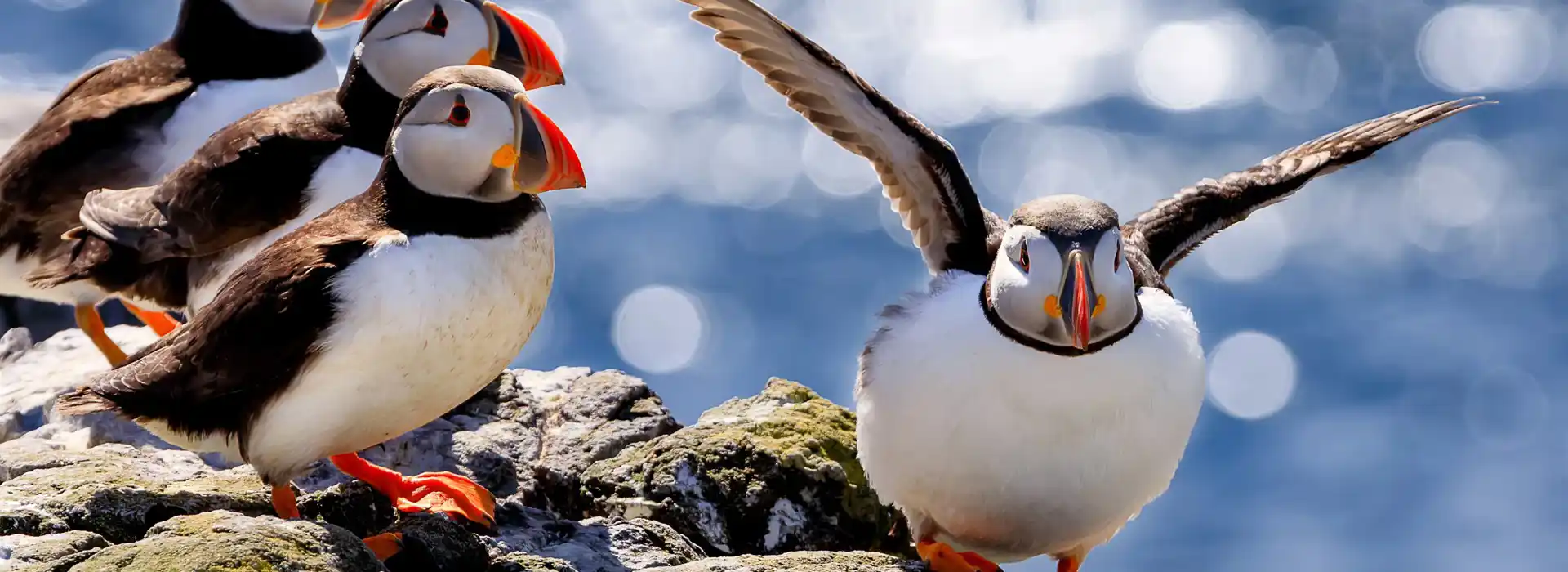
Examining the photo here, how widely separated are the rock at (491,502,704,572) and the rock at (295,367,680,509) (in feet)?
1.59

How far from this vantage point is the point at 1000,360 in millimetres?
5391

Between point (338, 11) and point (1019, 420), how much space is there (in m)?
4.02

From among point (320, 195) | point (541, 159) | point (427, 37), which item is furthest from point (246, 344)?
point (427, 37)

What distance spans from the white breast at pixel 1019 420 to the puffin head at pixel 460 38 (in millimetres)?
1951

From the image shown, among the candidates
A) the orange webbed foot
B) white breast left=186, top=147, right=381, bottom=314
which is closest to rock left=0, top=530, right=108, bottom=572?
the orange webbed foot

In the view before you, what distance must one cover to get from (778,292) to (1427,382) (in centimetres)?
Answer: 633

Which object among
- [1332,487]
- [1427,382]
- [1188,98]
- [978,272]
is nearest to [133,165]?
[978,272]

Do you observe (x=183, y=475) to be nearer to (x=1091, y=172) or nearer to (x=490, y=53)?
(x=490, y=53)

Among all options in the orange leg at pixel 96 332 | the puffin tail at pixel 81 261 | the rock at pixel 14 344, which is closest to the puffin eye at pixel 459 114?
the puffin tail at pixel 81 261

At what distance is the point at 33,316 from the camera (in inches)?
345

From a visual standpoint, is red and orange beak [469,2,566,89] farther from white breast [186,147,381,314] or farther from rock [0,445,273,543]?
rock [0,445,273,543]

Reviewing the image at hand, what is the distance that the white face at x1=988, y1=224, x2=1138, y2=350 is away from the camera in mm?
5184

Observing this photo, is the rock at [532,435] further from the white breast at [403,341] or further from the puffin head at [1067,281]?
the puffin head at [1067,281]

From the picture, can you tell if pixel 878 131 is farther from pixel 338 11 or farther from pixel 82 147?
pixel 82 147
